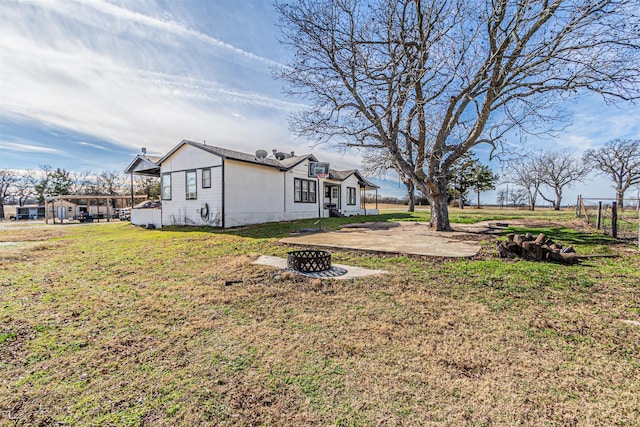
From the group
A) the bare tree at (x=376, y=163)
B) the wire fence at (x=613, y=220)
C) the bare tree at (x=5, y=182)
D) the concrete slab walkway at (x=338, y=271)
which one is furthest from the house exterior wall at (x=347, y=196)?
the bare tree at (x=5, y=182)

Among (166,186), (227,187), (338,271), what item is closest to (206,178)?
(227,187)

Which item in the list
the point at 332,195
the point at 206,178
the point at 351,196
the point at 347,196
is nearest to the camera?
the point at 206,178

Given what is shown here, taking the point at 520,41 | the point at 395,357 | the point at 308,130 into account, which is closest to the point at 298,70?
the point at 308,130

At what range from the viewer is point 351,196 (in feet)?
80.0

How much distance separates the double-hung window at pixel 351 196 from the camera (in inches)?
943

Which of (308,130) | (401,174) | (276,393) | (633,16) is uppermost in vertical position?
(633,16)

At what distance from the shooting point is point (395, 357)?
98.2 inches

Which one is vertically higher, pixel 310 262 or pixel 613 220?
pixel 613 220

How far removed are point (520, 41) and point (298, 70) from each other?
268 inches

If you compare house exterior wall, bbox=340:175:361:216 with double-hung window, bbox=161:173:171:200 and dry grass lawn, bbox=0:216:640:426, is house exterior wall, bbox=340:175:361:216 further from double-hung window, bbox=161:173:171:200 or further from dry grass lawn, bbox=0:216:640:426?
dry grass lawn, bbox=0:216:640:426

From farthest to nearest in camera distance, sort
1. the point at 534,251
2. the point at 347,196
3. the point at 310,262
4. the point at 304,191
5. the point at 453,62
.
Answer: the point at 347,196, the point at 304,191, the point at 453,62, the point at 534,251, the point at 310,262

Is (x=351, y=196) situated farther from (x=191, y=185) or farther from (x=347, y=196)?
(x=191, y=185)

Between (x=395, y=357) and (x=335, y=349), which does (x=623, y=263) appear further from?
(x=335, y=349)

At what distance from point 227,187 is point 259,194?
88.6 inches
